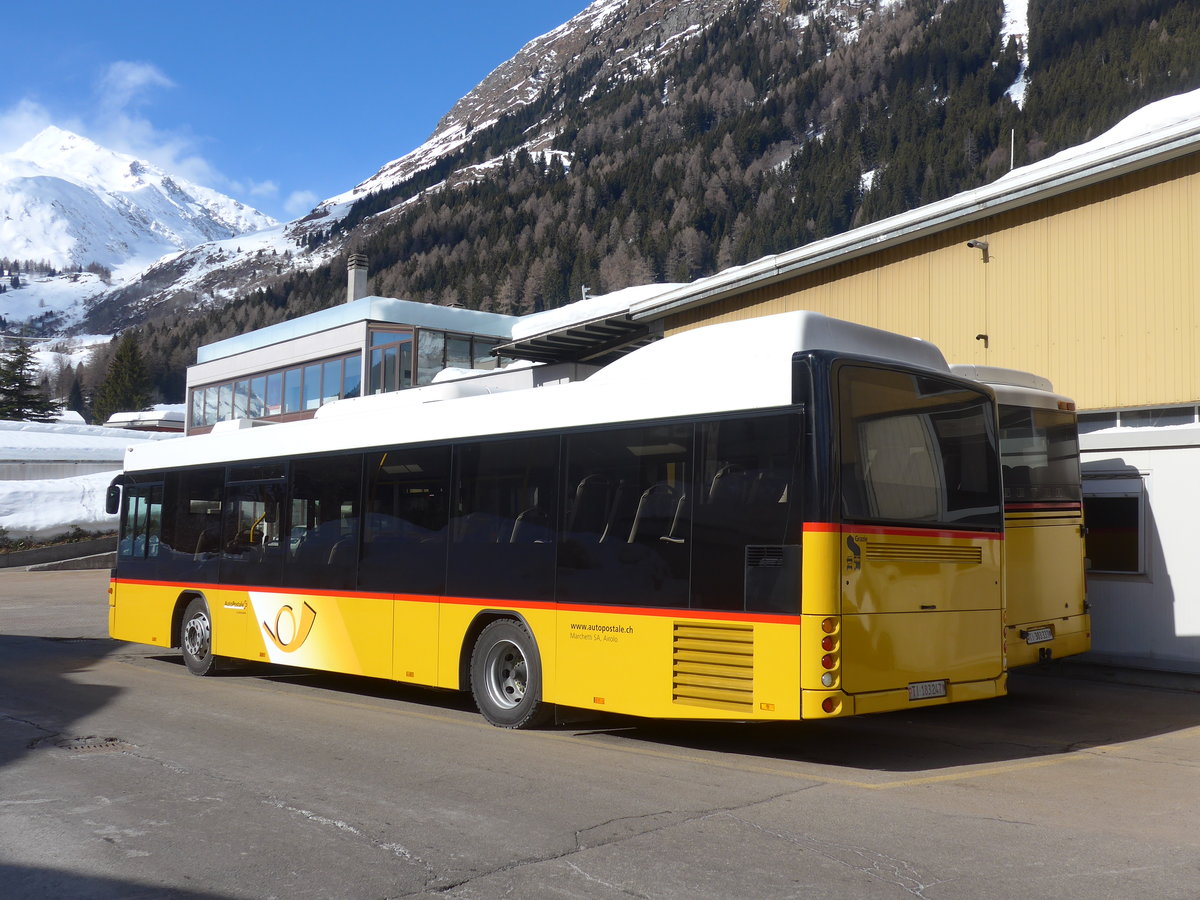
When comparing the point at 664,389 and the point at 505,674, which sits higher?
the point at 664,389

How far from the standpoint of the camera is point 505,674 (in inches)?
392

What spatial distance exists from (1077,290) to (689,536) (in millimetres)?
10231

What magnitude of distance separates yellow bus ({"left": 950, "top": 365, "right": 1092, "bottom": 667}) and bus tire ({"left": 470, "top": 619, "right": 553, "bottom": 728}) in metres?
4.83

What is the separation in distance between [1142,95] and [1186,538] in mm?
88330

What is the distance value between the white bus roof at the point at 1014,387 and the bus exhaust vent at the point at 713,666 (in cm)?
509

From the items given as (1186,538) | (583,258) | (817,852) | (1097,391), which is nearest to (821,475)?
(817,852)

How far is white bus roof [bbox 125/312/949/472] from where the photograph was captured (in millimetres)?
7992

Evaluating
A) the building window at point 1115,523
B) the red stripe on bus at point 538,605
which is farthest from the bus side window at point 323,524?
the building window at point 1115,523

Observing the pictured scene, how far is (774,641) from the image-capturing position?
301 inches

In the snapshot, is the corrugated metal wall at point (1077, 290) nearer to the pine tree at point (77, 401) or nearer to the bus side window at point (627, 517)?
the bus side window at point (627, 517)

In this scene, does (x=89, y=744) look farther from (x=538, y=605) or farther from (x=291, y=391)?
(x=291, y=391)

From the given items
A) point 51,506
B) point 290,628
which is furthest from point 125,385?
point 290,628

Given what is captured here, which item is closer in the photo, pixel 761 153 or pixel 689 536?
pixel 689 536

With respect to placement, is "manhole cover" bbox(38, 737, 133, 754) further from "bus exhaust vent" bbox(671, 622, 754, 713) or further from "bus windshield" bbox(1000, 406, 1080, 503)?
"bus windshield" bbox(1000, 406, 1080, 503)
